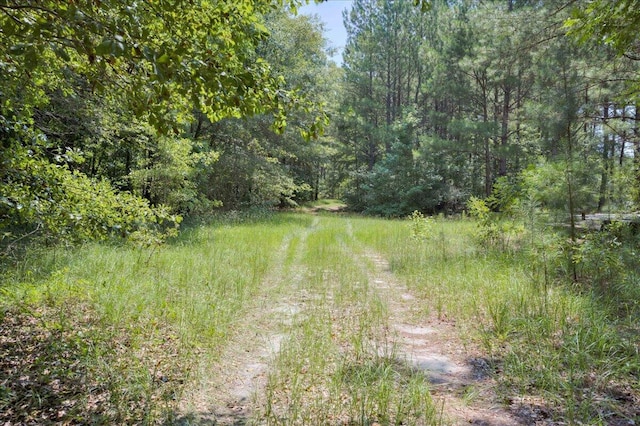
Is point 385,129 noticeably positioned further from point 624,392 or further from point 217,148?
point 624,392

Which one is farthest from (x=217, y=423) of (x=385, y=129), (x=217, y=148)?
(x=385, y=129)

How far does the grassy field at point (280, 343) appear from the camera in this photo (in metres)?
2.70

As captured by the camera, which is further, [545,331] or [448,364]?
[545,331]

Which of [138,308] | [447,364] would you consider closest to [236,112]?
[138,308]

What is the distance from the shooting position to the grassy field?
106 inches

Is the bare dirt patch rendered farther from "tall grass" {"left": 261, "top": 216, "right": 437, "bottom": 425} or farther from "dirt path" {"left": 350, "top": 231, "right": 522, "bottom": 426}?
"tall grass" {"left": 261, "top": 216, "right": 437, "bottom": 425}

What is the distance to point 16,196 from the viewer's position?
353 cm

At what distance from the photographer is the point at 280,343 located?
3.94 metres

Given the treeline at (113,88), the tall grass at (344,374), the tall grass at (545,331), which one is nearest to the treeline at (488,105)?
the treeline at (113,88)

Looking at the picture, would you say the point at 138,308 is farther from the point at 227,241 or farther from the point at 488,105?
the point at 488,105

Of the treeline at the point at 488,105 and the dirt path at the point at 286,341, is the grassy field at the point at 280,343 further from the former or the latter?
the treeline at the point at 488,105

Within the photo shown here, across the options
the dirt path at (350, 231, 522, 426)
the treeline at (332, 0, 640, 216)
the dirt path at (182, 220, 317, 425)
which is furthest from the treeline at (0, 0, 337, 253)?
the dirt path at (350, 231, 522, 426)

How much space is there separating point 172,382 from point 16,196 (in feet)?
7.80

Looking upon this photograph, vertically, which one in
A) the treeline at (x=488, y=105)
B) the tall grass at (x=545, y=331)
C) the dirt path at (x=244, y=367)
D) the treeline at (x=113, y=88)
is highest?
the treeline at (x=488, y=105)
